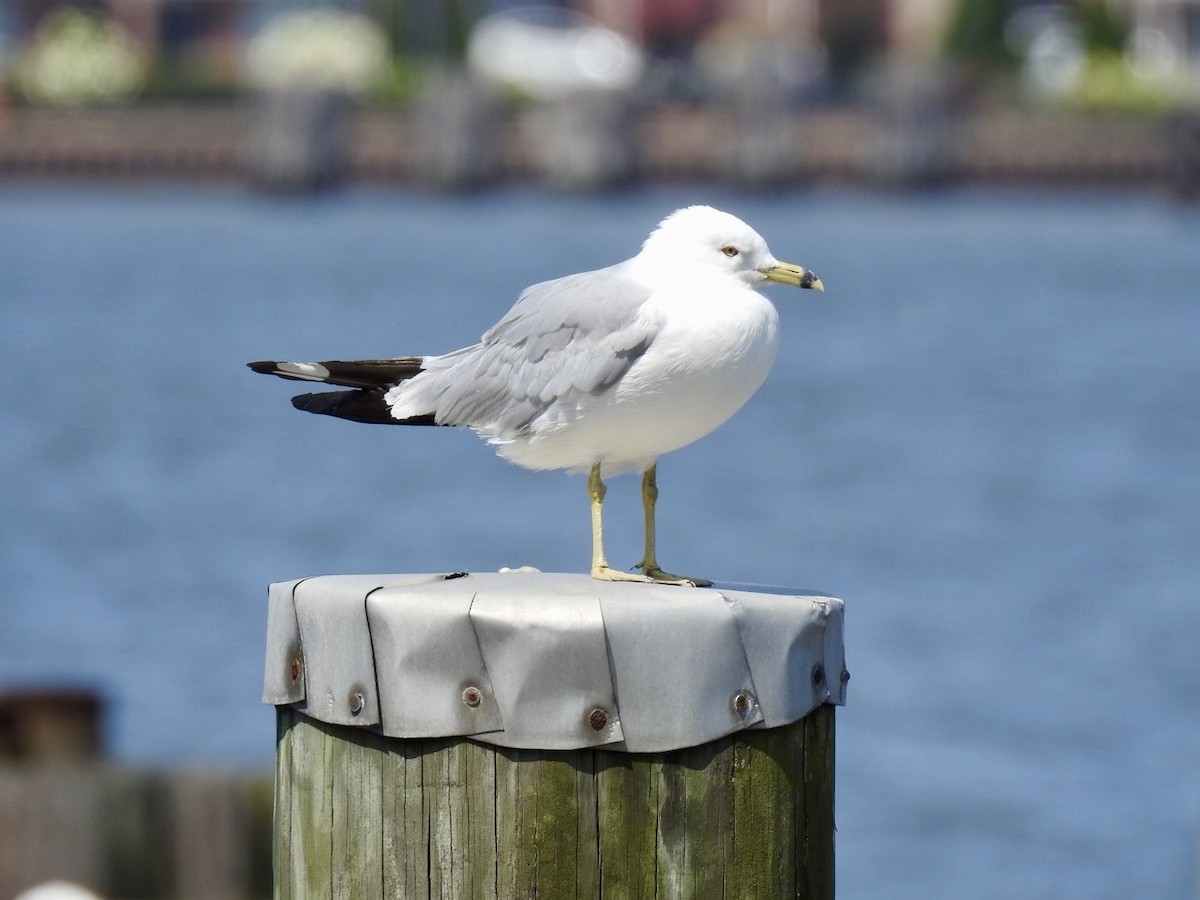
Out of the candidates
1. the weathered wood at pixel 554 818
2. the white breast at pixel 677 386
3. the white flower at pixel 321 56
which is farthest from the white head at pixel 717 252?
the white flower at pixel 321 56

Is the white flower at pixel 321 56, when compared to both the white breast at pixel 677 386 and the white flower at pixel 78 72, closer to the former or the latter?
the white flower at pixel 78 72

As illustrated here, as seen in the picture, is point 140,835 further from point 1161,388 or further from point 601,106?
point 601,106

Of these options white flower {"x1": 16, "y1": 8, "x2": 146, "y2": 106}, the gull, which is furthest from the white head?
white flower {"x1": 16, "y1": 8, "x2": 146, "y2": 106}

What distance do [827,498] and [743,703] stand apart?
22.0 metres

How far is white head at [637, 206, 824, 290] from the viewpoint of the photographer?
4.56 m

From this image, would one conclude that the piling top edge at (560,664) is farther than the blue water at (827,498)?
No

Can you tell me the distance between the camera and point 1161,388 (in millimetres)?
34281

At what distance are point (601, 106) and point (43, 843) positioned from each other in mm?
52424

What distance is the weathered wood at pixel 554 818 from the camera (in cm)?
323

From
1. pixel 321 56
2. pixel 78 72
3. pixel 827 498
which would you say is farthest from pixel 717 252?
pixel 321 56

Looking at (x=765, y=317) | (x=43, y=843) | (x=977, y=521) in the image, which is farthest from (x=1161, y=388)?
(x=765, y=317)

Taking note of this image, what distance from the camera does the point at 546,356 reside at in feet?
14.8

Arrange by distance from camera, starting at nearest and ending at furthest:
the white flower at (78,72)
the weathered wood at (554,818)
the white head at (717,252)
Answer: the weathered wood at (554,818), the white head at (717,252), the white flower at (78,72)

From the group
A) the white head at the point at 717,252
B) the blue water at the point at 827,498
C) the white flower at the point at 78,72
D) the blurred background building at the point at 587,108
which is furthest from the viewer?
the white flower at the point at 78,72
